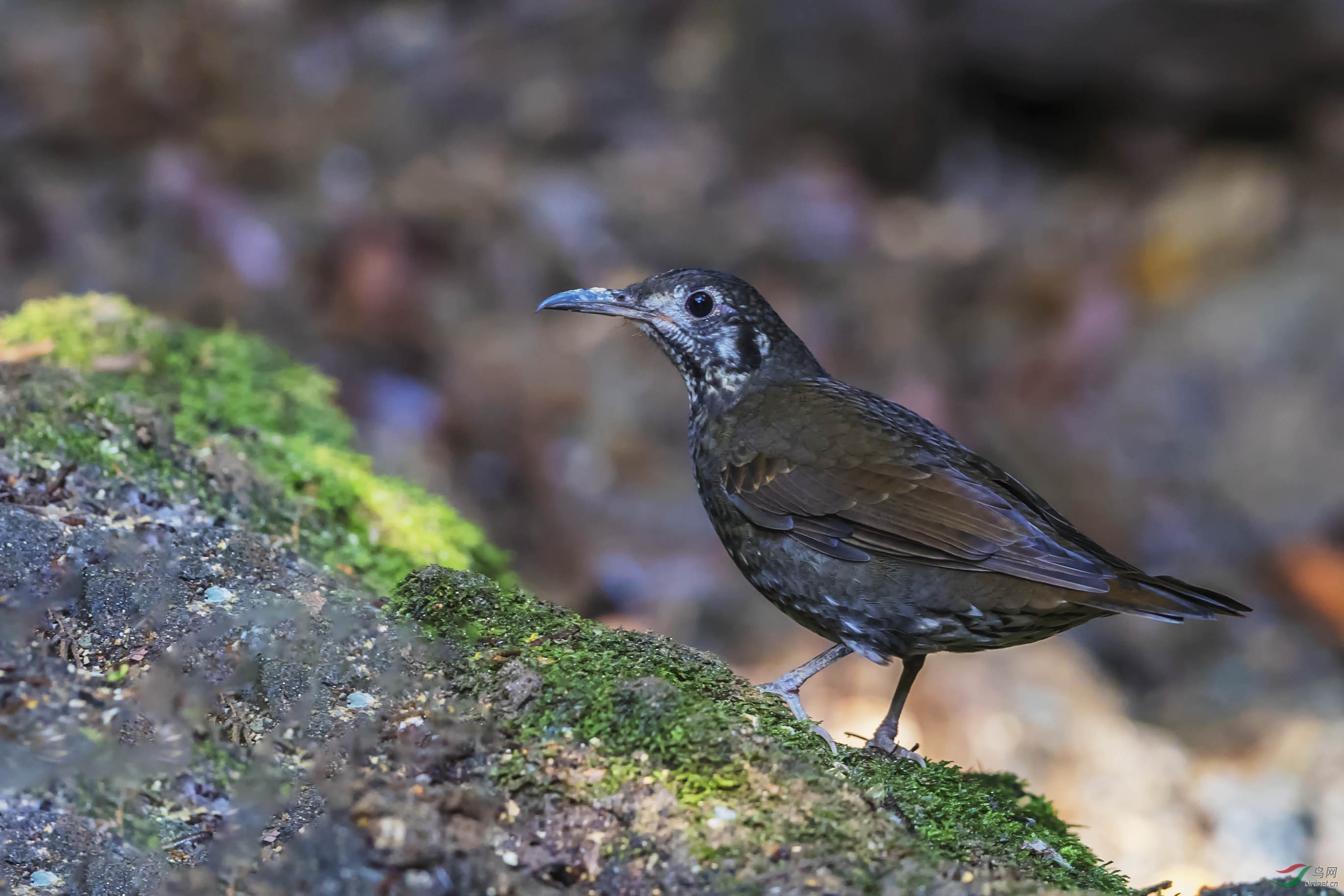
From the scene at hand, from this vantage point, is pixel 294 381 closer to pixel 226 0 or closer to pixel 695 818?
pixel 695 818

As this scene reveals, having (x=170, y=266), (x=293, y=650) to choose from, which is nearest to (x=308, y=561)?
(x=293, y=650)

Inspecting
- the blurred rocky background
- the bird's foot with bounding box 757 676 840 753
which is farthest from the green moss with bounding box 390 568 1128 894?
the blurred rocky background

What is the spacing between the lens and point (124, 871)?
232 centimetres

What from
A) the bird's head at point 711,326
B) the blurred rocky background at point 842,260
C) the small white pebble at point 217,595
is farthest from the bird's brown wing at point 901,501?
the blurred rocky background at point 842,260

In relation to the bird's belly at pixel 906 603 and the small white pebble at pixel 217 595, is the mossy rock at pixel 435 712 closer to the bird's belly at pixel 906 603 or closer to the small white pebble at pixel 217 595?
the small white pebble at pixel 217 595

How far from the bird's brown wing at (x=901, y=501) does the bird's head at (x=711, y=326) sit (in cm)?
25

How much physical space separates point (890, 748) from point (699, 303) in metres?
1.78

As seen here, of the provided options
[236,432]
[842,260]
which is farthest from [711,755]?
[842,260]

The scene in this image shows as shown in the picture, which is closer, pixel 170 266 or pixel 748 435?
pixel 748 435

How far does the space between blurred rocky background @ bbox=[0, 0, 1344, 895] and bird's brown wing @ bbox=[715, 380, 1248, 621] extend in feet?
6.62

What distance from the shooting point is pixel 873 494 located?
3.34m

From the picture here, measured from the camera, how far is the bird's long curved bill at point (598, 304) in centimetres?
416

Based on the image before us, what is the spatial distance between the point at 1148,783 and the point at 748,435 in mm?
2743

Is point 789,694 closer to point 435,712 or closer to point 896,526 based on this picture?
point 896,526
